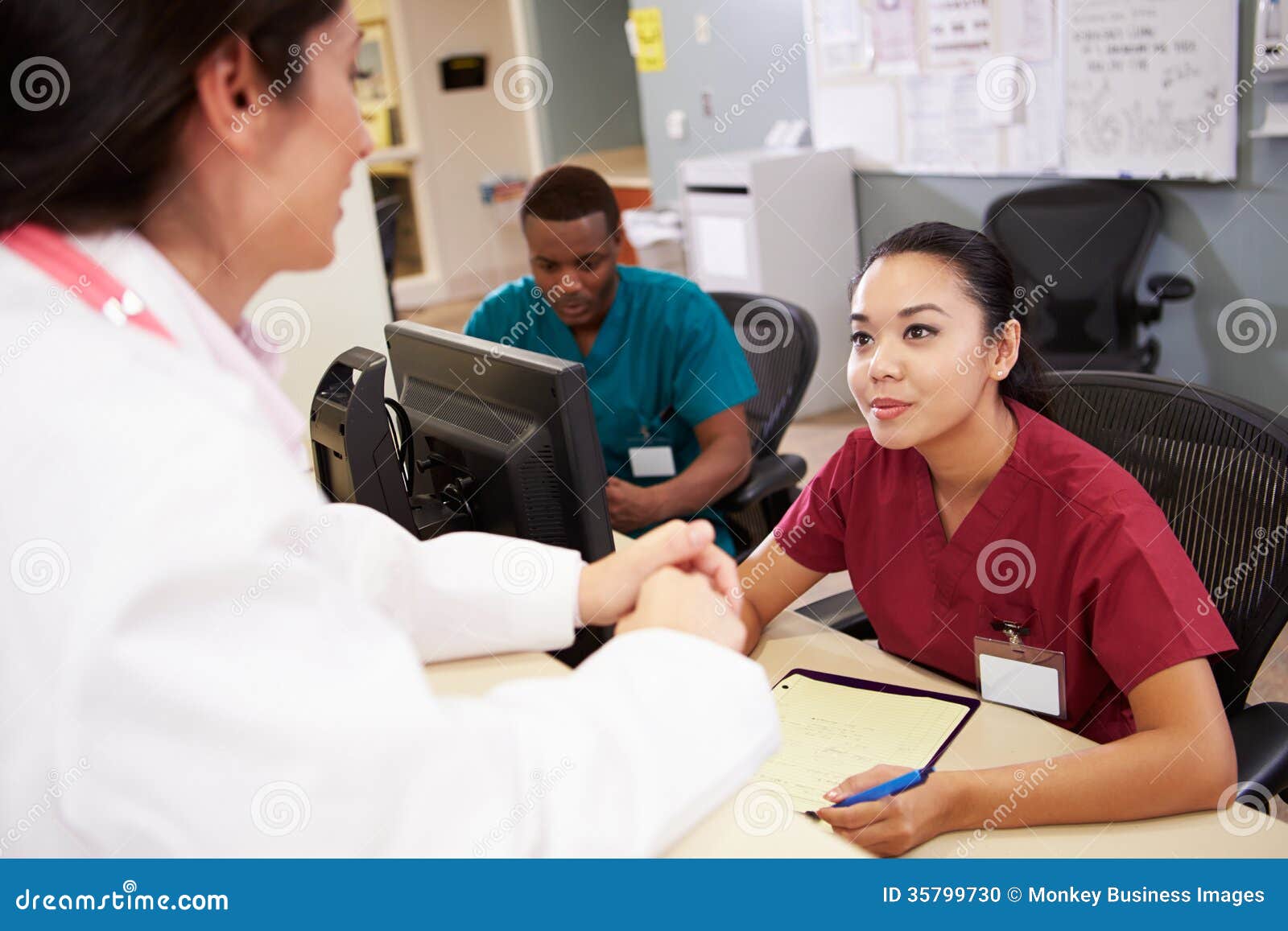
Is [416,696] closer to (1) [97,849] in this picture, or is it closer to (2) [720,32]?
(1) [97,849]

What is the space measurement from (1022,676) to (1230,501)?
34 centimetres

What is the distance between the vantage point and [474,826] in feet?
1.86

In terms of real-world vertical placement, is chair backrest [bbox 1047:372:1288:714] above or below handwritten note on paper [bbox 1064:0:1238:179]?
below

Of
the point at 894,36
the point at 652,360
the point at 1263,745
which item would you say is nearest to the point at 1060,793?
the point at 1263,745

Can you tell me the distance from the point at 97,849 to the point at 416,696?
0.21 metres

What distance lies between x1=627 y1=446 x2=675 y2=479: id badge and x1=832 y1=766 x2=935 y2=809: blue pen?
1193mm

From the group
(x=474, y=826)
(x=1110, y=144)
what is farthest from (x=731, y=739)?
(x=1110, y=144)

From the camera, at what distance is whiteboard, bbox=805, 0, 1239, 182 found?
3361 mm

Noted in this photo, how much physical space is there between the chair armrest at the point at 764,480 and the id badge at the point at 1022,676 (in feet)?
2.94

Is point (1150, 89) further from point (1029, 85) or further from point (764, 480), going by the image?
point (764, 480)

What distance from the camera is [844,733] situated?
4.24 ft

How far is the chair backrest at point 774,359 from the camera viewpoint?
94.1 inches

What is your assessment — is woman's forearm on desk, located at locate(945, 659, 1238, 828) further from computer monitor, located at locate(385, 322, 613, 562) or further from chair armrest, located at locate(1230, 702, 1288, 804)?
computer monitor, located at locate(385, 322, 613, 562)

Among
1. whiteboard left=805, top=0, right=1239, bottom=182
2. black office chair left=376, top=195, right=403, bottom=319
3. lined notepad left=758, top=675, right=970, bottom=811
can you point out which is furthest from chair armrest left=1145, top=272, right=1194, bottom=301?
black office chair left=376, top=195, right=403, bottom=319
